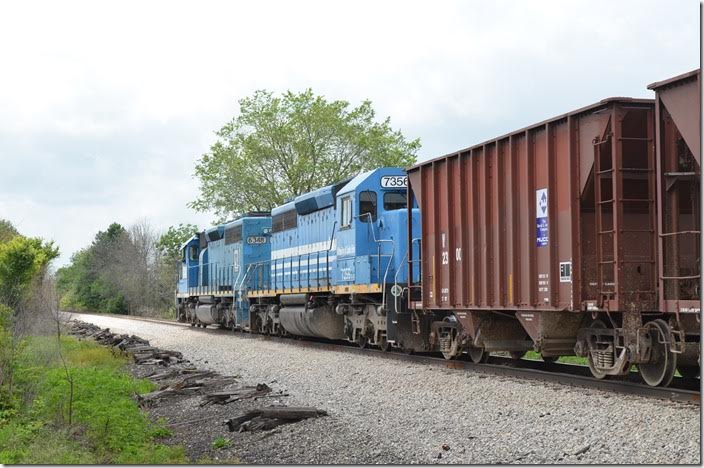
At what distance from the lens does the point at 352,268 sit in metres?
19.5

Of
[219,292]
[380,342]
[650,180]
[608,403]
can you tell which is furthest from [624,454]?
[219,292]

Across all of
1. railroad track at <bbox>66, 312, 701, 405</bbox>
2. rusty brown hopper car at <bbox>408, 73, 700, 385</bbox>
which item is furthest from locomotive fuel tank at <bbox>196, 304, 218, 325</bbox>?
rusty brown hopper car at <bbox>408, 73, 700, 385</bbox>

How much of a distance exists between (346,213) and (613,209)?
9.76 metres

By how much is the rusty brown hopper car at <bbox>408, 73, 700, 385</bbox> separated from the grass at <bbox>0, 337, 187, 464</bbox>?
225 inches

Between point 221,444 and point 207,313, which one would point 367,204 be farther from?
point 207,313

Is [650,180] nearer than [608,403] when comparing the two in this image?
No

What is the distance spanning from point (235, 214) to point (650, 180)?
3851cm

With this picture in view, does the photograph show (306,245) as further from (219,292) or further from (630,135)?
(630,135)

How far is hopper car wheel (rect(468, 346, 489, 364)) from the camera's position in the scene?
50.2 feet

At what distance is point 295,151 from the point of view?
154 feet

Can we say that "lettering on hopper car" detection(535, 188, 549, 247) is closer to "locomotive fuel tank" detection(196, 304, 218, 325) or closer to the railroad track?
the railroad track

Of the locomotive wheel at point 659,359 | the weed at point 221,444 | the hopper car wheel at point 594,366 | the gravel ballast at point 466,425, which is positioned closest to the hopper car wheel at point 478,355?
the gravel ballast at point 466,425

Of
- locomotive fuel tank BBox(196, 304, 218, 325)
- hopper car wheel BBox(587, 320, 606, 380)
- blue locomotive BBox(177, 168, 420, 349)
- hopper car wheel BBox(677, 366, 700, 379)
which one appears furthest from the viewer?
locomotive fuel tank BBox(196, 304, 218, 325)

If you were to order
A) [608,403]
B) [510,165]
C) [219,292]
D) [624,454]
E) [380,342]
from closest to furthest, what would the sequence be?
[624,454]
[608,403]
[510,165]
[380,342]
[219,292]
